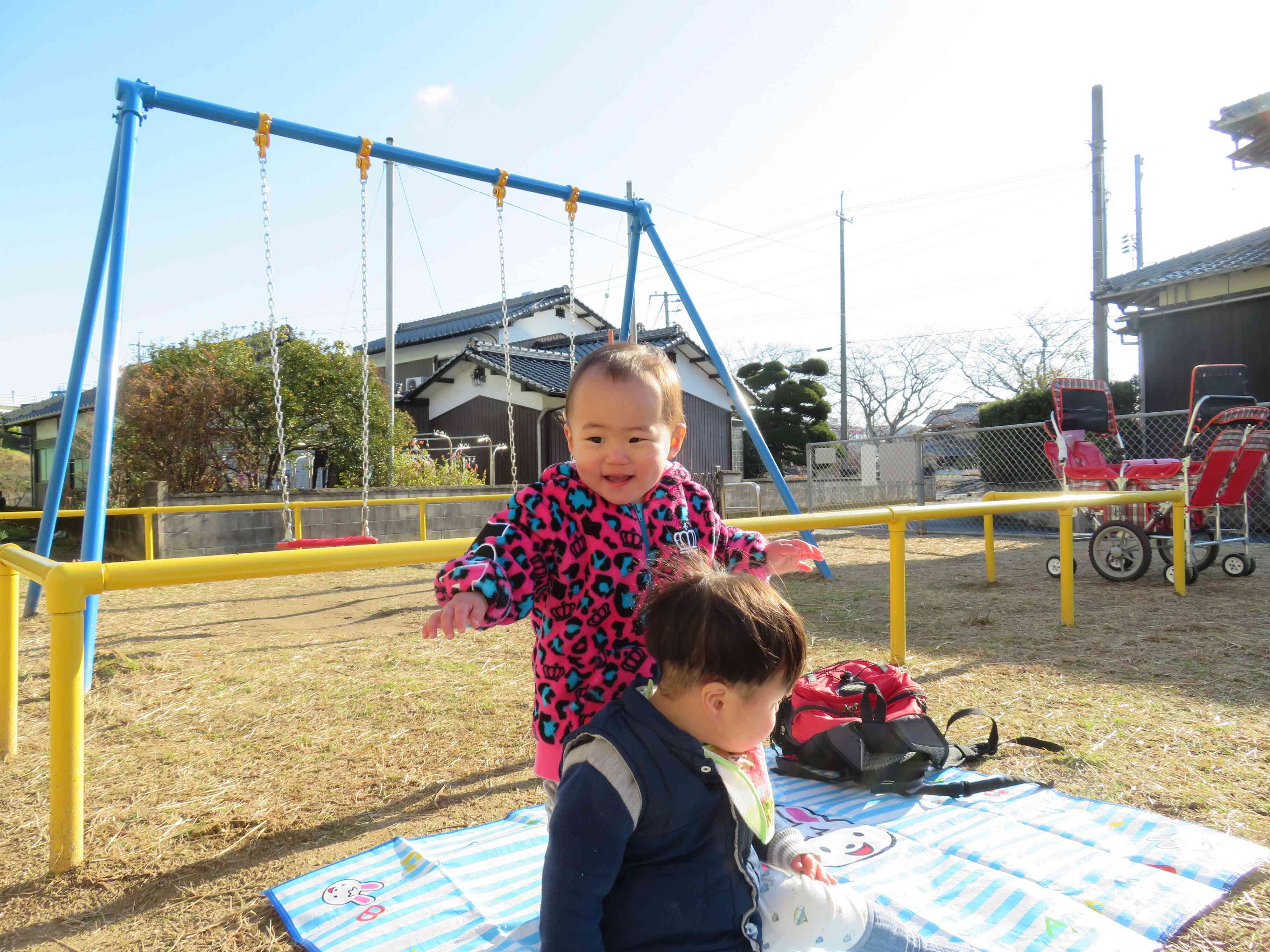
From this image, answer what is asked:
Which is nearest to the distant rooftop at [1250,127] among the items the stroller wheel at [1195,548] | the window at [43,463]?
the stroller wheel at [1195,548]

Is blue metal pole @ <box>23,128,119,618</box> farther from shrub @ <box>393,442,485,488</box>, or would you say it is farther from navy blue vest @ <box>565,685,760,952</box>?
shrub @ <box>393,442,485,488</box>

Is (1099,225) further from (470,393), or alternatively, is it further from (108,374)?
(108,374)

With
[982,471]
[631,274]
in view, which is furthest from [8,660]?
[982,471]

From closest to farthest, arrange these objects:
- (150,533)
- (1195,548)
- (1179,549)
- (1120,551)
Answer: (1179,549), (1120,551), (1195,548), (150,533)

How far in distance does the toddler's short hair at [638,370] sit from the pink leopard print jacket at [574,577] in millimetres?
151

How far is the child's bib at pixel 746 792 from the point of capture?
1.18 metres

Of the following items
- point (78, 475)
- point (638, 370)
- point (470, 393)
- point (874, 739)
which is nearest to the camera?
point (638, 370)

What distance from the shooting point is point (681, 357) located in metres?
21.7

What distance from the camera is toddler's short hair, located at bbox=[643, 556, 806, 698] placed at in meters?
1.15

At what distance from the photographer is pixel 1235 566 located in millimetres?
6195

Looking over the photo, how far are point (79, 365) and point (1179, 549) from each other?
6.85 metres

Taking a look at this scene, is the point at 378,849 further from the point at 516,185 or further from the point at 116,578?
the point at 516,185

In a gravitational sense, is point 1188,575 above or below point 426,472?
below

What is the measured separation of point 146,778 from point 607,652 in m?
2.15
